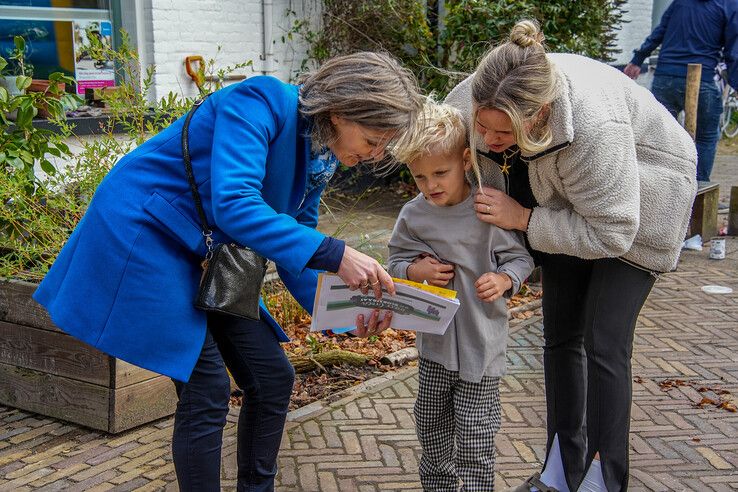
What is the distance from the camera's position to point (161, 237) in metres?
2.53

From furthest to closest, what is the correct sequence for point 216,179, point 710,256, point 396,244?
point 710,256, point 396,244, point 216,179

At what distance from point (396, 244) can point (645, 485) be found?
1401mm

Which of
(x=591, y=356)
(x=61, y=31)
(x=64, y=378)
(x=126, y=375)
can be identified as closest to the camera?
(x=591, y=356)

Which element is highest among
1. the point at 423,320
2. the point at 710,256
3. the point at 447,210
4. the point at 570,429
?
the point at 447,210

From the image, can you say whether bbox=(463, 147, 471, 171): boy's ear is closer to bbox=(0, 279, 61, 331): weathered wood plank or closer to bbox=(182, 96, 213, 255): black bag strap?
bbox=(182, 96, 213, 255): black bag strap

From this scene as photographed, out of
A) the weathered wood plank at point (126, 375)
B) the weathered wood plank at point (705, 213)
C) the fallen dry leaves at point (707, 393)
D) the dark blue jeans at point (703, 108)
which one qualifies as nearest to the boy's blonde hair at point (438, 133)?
the weathered wood plank at point (126, 375)

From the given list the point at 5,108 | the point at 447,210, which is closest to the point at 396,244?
the point at 447,210

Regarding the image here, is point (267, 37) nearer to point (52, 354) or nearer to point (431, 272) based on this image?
point (52, 354)

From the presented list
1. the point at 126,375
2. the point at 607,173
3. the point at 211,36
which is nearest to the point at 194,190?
the point at 607,173

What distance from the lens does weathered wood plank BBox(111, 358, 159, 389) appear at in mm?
3720

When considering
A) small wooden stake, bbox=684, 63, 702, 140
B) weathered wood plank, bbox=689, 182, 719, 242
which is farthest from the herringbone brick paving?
weathered wood plank, bbox=689, 182, 719, 242

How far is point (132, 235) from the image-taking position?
8.13 ft

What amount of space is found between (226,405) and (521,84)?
1269mm

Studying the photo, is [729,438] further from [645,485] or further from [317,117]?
[317,117]
